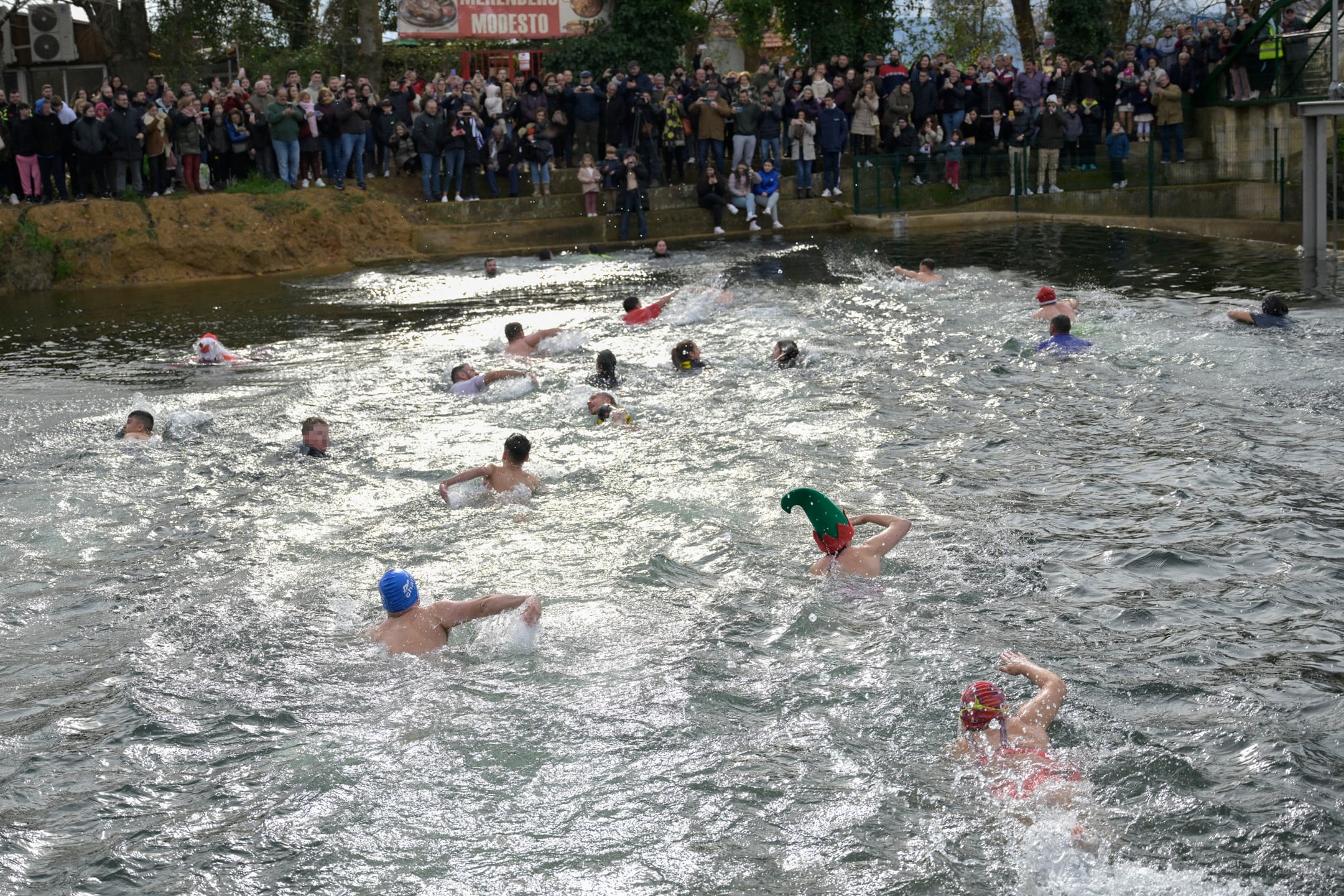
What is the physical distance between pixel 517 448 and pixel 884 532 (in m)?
3.73

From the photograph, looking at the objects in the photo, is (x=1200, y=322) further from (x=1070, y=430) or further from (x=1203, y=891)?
(x=1203, y=891)

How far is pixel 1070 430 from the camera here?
1304 centimetres

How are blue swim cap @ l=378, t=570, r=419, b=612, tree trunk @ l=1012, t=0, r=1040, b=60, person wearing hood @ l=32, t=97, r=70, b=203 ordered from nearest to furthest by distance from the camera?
blue swim cap @ l=378, t=570, r=419, b=612 → person wearing hood @ l=32, t=97, r=70, b=203 → tree trunk @ l=1012, t=0, r=1040, b=60

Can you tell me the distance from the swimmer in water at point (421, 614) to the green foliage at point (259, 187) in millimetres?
18399

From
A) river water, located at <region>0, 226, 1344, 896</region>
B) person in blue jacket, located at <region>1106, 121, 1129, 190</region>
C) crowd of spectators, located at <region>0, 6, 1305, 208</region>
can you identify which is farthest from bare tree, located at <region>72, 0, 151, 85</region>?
person in blue jacket, located at <region>1106, 121, 1129, 190</region>

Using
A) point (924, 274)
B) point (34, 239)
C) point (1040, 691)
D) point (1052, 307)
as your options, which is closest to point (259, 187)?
point (34, 239)

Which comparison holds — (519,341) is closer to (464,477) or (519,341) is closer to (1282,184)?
(464,477)

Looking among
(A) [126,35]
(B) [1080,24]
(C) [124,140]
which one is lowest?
(C) [124,140]

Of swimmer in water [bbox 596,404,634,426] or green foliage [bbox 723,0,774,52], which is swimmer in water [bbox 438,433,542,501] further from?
green foliage [bbox 723,0,774,52]

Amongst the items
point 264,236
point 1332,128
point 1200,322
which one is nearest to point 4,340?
point 264,236

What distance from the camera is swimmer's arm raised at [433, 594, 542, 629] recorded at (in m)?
8.62

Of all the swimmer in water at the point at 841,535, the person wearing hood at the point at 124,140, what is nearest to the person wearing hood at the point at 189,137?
the person wearing hood at the point at 124,140

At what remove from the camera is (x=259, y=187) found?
82.4 feet

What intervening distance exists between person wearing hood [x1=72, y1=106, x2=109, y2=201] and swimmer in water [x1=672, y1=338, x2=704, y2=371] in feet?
41.9
